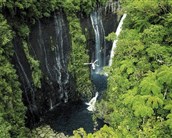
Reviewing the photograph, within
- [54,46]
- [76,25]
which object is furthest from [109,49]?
[54,46]

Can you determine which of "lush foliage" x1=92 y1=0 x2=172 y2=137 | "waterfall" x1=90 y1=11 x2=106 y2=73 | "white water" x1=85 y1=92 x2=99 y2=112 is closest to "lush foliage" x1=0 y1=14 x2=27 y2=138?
"white water" x1=85 y1=92 x2=99 y2=112

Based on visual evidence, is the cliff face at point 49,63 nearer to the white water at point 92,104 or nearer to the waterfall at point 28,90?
the waterfall at point 28,90

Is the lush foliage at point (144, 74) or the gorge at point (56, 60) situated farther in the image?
the gorge at point (56, 60)

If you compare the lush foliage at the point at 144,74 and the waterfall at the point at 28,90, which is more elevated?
the lush foliage at the point at 144,74

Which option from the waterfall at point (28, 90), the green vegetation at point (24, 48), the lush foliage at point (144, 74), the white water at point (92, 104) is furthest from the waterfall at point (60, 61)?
the lush foliage at point (144, 74)

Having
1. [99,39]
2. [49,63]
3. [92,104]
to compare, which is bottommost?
[92,104]

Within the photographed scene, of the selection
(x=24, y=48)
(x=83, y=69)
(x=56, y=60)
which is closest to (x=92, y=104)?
(x=83, y=69)

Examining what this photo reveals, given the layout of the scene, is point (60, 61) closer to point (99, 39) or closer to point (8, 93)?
point (99, 39)

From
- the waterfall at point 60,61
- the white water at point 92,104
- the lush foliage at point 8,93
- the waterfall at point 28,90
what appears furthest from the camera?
the waterfall at point 60,61
